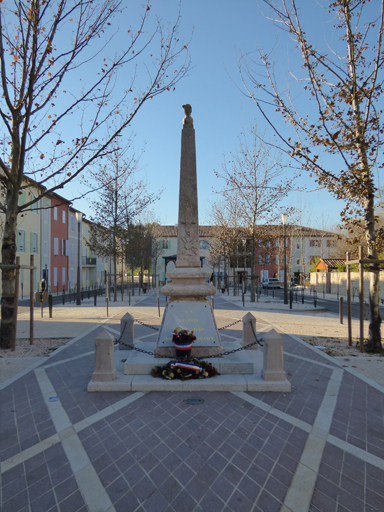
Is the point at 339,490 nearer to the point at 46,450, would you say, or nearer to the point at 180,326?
the point at 46,450

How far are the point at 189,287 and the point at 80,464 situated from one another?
3.31 metres

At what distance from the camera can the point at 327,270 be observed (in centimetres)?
3300

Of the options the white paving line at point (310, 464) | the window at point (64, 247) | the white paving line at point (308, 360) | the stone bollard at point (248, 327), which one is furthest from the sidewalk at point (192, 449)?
the window at point (64, 247)

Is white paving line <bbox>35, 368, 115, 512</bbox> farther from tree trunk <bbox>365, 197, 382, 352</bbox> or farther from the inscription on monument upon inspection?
tree trunk <bbox>365, 197, 382, 352</bbox>

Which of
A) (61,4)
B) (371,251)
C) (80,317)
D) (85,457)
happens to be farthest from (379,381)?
(80,317)

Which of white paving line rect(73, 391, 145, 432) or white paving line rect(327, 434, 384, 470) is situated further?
white paving line rect(73, 391, 145, 432)

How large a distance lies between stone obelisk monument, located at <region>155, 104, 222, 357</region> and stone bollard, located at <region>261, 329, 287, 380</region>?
41.1 inches

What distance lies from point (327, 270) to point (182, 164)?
3033 centimetres

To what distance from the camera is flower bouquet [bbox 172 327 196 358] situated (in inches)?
202

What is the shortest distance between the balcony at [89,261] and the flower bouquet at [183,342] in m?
37.9

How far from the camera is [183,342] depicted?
5137mm

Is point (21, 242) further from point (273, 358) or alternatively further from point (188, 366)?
point (273, 358)

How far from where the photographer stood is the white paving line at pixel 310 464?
2.62 metres

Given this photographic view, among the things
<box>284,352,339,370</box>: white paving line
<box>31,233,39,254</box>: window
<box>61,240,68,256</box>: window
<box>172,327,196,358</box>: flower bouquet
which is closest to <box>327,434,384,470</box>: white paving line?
<box>172,327,196,358</box>: flower bouquet
